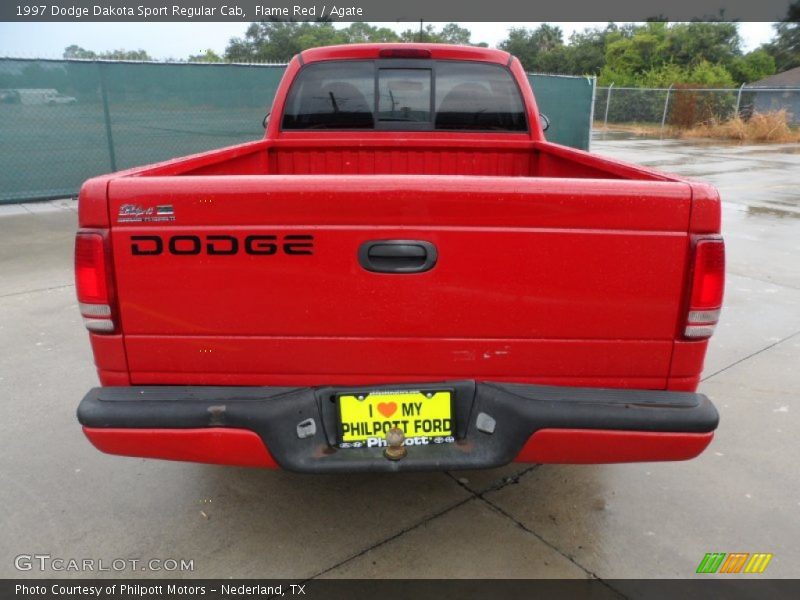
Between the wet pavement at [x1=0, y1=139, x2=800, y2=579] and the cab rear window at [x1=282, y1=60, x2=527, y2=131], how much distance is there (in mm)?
2178

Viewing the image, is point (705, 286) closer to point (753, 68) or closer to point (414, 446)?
point (414, 446)

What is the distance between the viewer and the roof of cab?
4.15 m

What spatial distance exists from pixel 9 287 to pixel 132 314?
4429 mm

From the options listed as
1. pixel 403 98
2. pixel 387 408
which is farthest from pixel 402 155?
pixel 387 408

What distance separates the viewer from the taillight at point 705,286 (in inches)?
79.4

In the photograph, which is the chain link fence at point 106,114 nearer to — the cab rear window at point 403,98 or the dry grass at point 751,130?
the cab rear window at point 403,98

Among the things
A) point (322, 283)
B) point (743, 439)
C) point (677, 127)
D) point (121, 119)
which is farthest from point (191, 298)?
point (677, 127)

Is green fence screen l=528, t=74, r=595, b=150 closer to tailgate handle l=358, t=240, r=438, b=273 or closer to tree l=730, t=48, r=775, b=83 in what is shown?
tailgate handle l=358, t=240, r=438, b=273

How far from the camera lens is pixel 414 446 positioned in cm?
220

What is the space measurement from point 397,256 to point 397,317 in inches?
8.1

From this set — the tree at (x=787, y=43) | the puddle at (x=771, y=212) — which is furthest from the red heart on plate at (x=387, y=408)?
the tree at (x=787, y=43)

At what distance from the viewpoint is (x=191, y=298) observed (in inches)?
82.6

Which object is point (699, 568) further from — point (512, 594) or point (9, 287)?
point (9, 287)

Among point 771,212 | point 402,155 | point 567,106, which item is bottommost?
point 771,212
